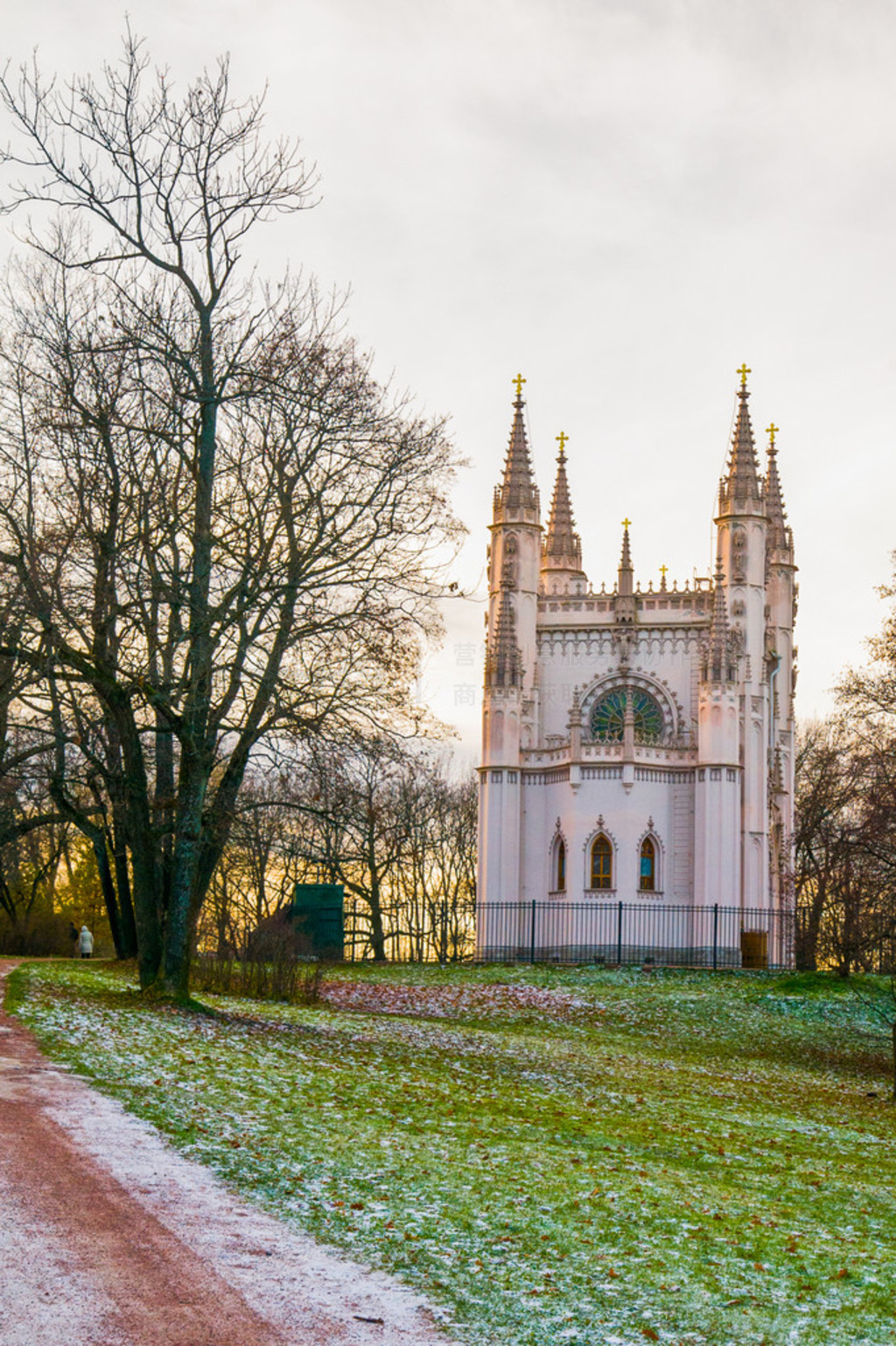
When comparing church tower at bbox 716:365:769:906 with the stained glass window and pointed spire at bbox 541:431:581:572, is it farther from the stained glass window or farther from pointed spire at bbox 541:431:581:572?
pointed spire at bbox 541:431:581:572

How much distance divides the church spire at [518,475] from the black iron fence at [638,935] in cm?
1408

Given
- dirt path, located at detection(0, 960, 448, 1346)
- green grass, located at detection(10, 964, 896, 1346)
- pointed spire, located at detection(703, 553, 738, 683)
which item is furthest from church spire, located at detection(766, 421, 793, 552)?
dirt path, located at detection(0, 960, 448, 1346)

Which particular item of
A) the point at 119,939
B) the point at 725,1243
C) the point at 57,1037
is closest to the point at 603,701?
the point at 119,939

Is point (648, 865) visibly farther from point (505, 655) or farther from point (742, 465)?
point (742, 465)

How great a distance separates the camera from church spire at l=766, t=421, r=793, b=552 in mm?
59781

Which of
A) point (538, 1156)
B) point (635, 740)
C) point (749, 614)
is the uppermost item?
point (749, 614)

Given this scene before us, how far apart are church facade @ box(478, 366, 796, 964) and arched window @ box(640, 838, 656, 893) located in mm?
57

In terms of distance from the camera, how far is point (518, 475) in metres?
55.4

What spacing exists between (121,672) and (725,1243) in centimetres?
1313

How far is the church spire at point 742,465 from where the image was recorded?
54.3m

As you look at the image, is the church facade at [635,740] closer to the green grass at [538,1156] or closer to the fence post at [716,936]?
the fence post at [716,936]

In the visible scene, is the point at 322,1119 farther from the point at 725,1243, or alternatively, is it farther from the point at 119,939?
the point at 119,939

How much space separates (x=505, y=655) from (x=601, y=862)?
25.8 feet

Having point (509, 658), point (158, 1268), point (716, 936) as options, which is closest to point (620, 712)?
point (509, 658)
